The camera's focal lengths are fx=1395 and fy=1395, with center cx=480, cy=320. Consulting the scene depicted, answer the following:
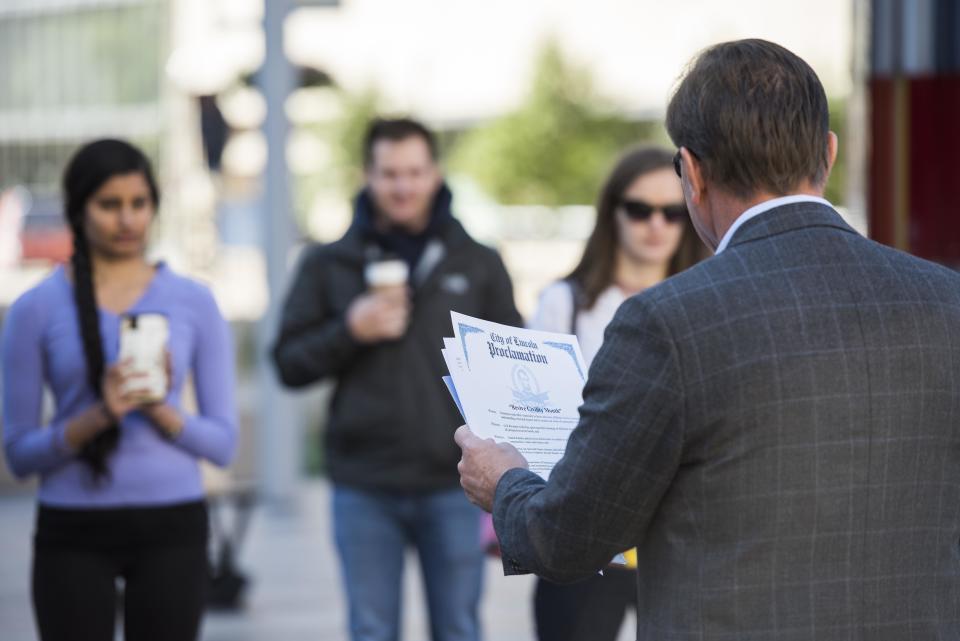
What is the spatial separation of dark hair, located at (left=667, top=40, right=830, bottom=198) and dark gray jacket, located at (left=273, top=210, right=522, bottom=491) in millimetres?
2304

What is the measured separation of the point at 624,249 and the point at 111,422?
59.6 inches

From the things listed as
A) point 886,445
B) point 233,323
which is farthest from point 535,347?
point 233,323

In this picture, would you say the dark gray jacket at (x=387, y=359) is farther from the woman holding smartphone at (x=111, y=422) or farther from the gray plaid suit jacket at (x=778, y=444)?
the gray plaid suit jacket at (x=778, y=444)

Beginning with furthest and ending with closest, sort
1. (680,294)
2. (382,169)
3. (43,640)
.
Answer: (382,169) < (43,640) < (680,294)

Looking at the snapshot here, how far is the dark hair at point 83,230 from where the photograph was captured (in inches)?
140

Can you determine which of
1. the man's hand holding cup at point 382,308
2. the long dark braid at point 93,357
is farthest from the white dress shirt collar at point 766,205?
the man's hand holding cup at point 382,308

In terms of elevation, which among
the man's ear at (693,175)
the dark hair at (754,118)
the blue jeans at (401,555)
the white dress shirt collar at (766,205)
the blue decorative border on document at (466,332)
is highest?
the dark hair at (754,118)

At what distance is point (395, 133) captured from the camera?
461cm

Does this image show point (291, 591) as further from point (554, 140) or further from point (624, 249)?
point (554, 140)

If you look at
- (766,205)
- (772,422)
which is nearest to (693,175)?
(766,205)

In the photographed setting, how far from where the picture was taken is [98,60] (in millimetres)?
61219

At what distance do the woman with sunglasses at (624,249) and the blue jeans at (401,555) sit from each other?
28.8 inches

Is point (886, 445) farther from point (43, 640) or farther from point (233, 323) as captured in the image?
point (233, 323)

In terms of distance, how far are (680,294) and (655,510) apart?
0.34m
